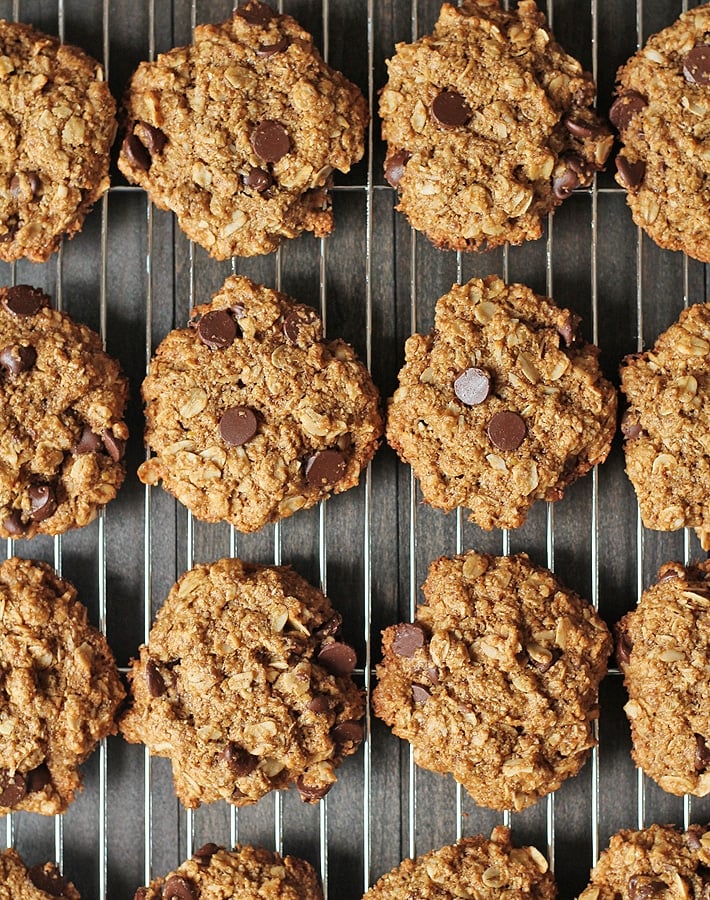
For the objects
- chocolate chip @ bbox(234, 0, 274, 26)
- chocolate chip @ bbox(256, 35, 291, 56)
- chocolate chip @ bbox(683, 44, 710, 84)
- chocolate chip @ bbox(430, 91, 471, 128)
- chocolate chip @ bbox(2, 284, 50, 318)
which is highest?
chocolate chip @ bbox(234, 0, 274, 26)

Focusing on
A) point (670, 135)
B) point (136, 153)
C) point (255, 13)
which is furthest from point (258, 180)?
point (670, 135)

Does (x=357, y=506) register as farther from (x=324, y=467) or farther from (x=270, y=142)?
(x=270, y=142)

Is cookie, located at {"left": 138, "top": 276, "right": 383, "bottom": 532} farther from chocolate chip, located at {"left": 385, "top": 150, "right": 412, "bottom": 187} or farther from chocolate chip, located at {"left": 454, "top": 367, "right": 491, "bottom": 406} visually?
chocolate chip, located at {"left": 385, "top": 150, "right": 412, "bottom": 187}

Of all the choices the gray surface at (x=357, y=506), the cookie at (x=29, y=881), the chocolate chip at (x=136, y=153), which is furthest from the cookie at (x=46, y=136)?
the cookie at (x=29, y=881)

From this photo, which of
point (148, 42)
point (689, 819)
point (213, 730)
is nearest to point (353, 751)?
point (213, 730)

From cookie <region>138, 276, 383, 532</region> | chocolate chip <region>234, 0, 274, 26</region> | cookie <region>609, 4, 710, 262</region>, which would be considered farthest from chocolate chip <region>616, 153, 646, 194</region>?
chocolate chip <region>234, 0, 274, 26</region>

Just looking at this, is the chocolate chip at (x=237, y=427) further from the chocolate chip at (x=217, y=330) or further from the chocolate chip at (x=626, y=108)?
the chocolate chip at (x=626, y=108)
